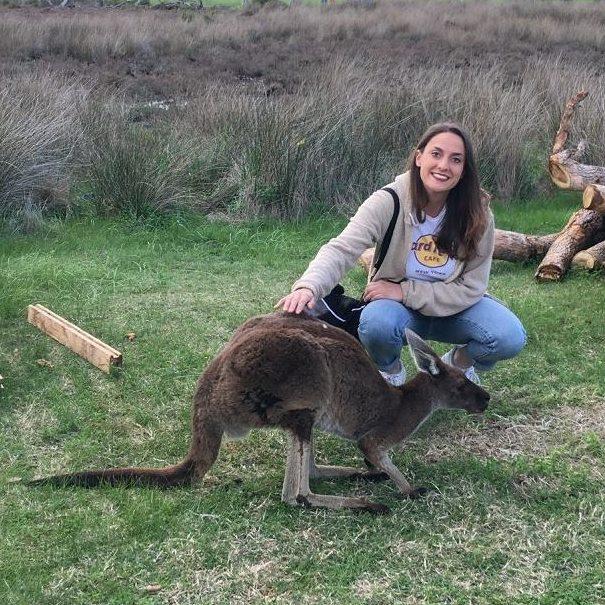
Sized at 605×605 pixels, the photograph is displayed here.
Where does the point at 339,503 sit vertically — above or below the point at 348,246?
below

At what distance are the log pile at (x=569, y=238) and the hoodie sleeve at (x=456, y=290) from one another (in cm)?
248

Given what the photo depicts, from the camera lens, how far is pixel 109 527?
334cm

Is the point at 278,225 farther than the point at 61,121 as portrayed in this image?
No

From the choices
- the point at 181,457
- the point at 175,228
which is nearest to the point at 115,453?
the point at 181,457

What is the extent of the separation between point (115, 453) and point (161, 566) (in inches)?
40.5

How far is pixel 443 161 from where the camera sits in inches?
152

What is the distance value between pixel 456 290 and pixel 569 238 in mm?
3301

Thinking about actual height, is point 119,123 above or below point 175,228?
above

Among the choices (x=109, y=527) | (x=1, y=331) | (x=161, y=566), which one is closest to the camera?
(x=161, y=566)

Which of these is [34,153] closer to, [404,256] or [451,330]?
[404,256]

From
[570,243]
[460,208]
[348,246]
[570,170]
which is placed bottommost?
[570,243]

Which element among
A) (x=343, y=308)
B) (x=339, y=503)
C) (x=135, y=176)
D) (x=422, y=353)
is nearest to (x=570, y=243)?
(x=343, y=308)

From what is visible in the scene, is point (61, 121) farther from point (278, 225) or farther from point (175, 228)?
point (278, 225)

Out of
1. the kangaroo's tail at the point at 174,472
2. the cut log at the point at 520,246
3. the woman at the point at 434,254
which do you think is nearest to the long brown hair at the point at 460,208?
the woman at the point at 434,254
